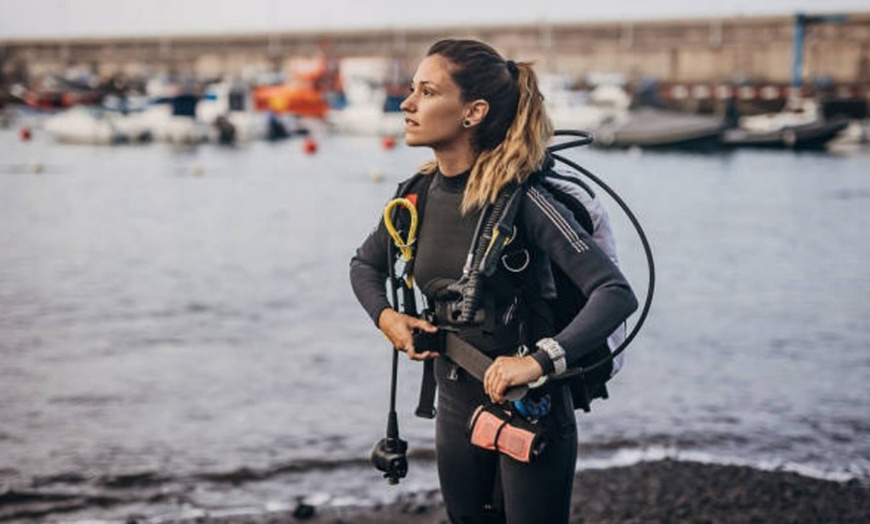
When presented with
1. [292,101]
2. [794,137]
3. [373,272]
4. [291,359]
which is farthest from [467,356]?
[292,101]

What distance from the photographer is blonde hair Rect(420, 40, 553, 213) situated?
3.17 m

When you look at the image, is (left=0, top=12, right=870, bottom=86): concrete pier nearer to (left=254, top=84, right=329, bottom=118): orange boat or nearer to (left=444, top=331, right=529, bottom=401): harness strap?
(left=254, top=84, right=329, bottom=118): orange boat

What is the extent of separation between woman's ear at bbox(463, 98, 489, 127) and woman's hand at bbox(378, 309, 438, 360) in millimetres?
586

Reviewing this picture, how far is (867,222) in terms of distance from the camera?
2239 centimetres

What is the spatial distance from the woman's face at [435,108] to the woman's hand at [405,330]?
19.8 inches

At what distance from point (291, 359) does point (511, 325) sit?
23.5ft

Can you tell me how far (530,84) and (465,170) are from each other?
30cm

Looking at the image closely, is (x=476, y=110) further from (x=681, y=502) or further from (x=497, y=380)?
(x=681, y=502)

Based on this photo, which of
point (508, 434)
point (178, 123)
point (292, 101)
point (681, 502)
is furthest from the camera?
point (292, 101)

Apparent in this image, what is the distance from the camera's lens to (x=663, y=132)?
132 feet

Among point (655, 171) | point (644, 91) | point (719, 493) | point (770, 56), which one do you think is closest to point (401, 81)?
point (770, 56)

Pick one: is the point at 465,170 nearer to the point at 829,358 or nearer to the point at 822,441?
the point at 822,441

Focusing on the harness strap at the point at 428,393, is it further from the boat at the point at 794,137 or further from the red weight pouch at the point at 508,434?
the boat at the point at 794,137

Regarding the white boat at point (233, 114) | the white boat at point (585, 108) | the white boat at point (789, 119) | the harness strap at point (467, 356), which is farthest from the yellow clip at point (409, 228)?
the white boat at point (233, 114)
